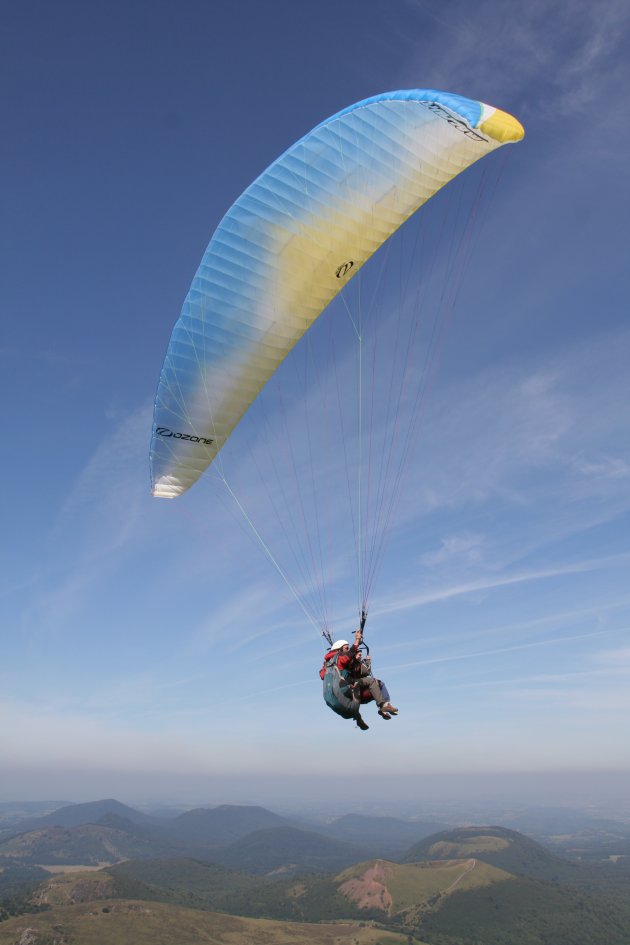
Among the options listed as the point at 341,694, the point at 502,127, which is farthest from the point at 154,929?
the point at 502,127

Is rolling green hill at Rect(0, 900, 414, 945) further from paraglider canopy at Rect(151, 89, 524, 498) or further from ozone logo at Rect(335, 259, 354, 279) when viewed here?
ozone logo at Rect(335, 259, 354, 279)

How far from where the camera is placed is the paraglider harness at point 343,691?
15555 mm

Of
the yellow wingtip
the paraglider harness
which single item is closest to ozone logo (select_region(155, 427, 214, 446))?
the paraglider harness

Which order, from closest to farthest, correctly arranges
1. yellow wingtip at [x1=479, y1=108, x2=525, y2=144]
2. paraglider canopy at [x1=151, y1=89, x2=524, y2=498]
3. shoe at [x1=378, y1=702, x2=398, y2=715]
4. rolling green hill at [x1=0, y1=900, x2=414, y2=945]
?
shoe at [x1=378, y1=702, x2=398, y2=715] < yellow wingtip at [x1=479, y1=108, x2=525, y2=144] < paraglider canopy at [x1=151, y1=89, x2=524, y2=498] < rolling green hill at [x1=0, y1=900, x2=414, y2=945]

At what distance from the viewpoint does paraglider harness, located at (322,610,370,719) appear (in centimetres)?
1555

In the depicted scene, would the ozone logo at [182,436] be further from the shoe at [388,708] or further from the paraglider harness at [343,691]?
the shoe at [388,708]

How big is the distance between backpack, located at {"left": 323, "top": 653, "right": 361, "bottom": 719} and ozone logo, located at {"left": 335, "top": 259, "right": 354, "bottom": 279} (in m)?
11.4

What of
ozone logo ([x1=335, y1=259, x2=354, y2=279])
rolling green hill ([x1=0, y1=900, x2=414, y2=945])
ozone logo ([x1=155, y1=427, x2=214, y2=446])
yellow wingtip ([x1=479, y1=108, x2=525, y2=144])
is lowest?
rolling green hill ([x1=0, y1=900, x2=414, y2=945])

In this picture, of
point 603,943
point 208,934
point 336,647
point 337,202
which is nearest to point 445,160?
point 337,202

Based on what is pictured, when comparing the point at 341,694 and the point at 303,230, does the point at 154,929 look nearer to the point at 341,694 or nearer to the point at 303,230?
the point at 341,694

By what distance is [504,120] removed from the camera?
15516 mm

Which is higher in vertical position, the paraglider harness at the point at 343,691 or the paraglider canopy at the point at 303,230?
the paraglider canopy at the point at 303,230

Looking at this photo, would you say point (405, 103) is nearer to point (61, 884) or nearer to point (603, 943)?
point (603, 943)

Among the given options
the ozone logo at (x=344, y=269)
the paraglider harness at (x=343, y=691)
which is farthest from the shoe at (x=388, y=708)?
the ozone logo at (x=344, y=269)
